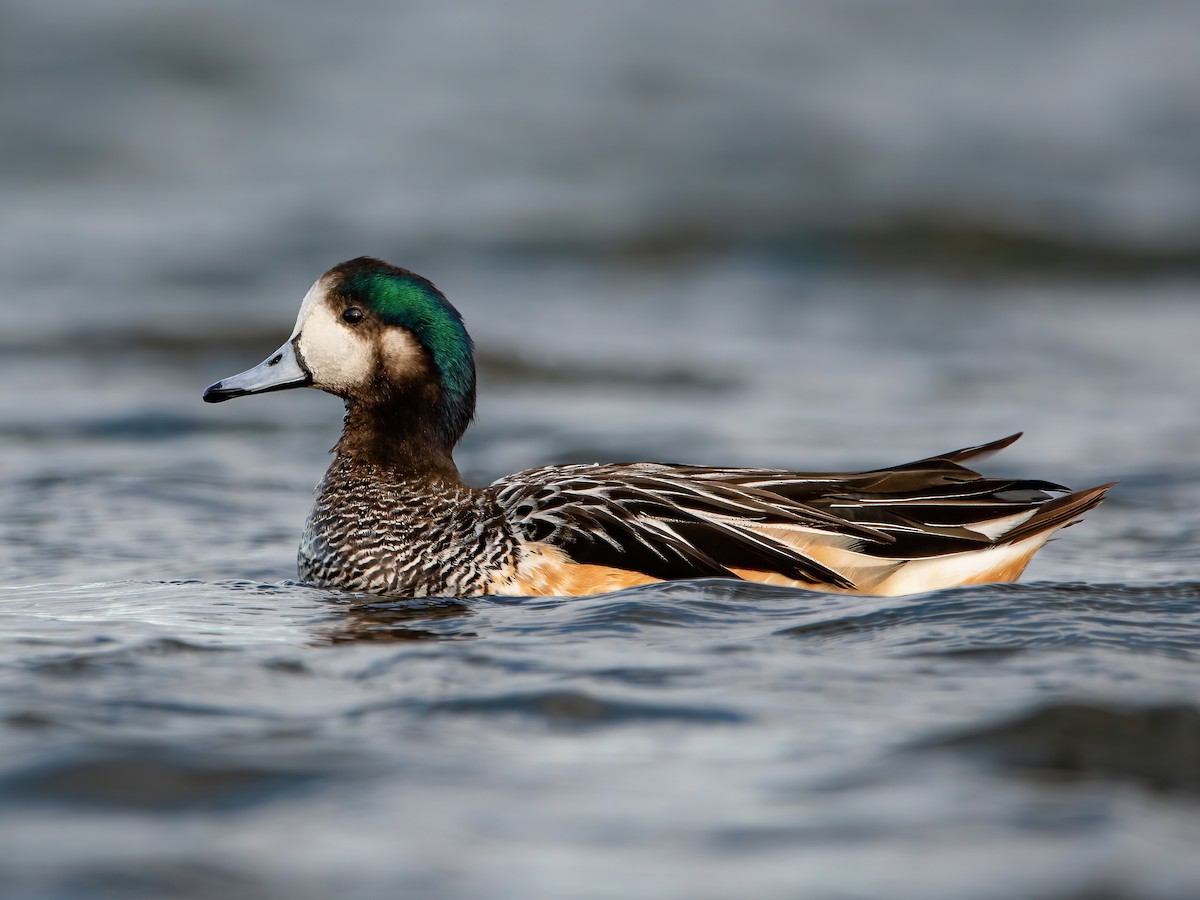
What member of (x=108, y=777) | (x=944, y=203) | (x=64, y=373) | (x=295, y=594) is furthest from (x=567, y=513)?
(x=944, y=203)

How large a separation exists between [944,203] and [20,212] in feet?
33.6

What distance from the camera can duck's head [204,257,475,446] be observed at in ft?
23.2

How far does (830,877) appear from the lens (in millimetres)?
3887

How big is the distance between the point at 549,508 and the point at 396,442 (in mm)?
920

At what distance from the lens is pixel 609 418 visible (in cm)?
1177

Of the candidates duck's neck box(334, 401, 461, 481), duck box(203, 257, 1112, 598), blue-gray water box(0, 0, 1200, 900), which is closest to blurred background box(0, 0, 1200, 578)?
blue-gray water box(0, 0, 1200, 900)

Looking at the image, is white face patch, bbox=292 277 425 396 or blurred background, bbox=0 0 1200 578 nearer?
white face patch, bbox=292 277 425 396

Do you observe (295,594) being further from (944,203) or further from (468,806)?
(944,203)

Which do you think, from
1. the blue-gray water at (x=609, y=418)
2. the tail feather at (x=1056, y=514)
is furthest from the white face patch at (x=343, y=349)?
the tail feather at (x=1056, y=514)

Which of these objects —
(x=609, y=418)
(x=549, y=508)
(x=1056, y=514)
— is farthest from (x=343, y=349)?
(x=609, y=418)

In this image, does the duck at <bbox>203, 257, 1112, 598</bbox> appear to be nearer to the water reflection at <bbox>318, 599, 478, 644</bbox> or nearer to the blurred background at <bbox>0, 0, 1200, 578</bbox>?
the water reflection at <bbox>318, 599, 478, 644</bbox>

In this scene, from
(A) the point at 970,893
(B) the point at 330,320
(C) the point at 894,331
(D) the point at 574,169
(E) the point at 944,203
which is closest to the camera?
(A) the point at 970,893

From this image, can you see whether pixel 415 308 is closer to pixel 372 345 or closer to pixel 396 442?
pixel 372 345

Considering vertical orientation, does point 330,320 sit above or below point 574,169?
below
